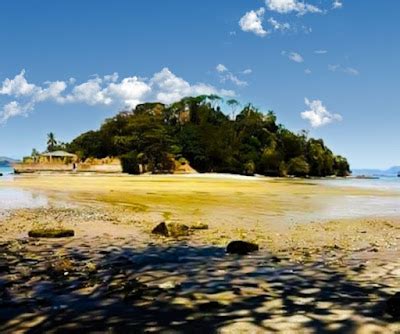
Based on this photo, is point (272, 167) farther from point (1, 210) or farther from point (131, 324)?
point (131, 324)

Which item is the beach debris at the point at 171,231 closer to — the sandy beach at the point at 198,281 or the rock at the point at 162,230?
the rock at the point at 162,230

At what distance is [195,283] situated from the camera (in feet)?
22.2

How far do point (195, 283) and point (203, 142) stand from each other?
92809 mm

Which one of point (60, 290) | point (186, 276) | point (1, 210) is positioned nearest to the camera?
point (60, 290)

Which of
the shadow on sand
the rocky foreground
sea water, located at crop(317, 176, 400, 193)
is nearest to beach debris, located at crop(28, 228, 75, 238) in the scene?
the rocky foreground

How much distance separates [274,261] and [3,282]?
4600mm

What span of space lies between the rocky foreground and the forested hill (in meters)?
75.7

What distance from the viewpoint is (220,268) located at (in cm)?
784

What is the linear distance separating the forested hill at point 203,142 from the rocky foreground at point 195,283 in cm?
7571

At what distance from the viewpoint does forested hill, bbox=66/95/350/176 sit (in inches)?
3484

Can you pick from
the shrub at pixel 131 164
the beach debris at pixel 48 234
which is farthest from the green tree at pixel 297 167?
the beach debris at pixel 48 234

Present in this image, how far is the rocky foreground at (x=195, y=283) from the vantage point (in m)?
4.98

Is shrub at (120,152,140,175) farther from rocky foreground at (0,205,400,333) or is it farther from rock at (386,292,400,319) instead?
rock at (386,292,400,319)

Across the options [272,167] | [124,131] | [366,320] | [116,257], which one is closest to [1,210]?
[116,257]
